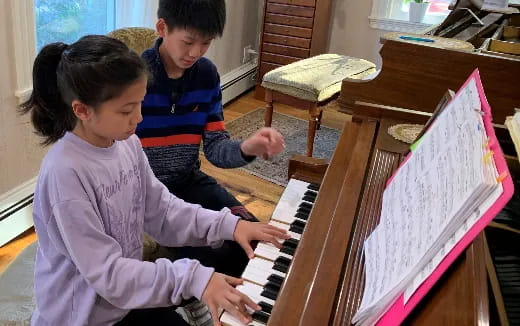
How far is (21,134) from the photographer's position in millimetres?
2066

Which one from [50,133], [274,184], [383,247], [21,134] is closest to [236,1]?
[274,184]

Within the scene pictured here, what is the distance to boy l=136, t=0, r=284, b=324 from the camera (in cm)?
139

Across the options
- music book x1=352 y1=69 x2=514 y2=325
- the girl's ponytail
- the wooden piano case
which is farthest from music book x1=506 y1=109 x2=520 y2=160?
the girl's ponytail

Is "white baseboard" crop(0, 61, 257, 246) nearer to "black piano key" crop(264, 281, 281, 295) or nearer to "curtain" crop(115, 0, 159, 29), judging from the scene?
"curtain" crop(115, 0, 159, 29)

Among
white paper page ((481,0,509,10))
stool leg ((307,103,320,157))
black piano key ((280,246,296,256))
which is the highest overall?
white paper page ((481,0,509,10))

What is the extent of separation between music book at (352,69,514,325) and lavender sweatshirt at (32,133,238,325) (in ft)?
1.10

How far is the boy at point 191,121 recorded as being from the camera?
1394 millimetres

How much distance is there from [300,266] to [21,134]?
5.02 ft

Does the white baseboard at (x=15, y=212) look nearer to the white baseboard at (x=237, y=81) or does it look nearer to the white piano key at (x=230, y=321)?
the white piano key at (x=230, y=321)

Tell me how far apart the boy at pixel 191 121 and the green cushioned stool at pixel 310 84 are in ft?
4.38

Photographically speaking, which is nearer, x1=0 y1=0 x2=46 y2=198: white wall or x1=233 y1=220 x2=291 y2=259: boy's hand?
x1=233 y1=220 x2=291 y2=259: boy's hand

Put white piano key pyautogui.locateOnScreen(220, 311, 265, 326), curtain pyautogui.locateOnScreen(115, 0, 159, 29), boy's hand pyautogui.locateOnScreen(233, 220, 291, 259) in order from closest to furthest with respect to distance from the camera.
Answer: white piano key pyautogui.locateOnScreen(220, 311, 265, 326)
boy's hand pyautogui.locateOnScreen(233, 220, 291, 259)
curtain pyautogui.locateOnScreen(115, 0, 159, 29)

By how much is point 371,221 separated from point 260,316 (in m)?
0.30

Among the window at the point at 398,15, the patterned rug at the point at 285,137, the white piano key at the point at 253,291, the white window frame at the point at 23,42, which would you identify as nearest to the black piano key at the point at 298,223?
the white piano key at the point at 253,291
